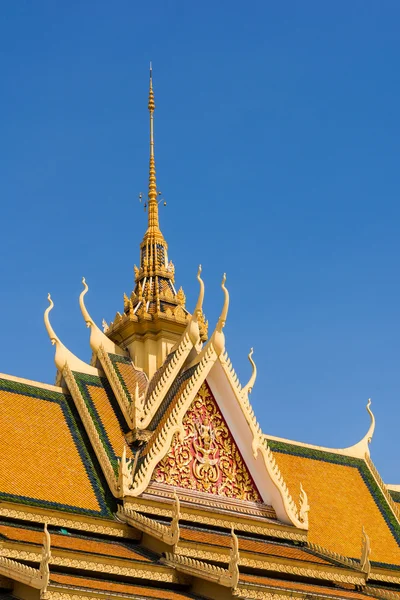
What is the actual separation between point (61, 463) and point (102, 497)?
926mm

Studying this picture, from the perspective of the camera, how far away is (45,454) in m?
20.8

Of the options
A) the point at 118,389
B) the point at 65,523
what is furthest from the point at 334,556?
the point at 65,523

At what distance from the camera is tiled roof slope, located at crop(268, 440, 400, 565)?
23594 mm

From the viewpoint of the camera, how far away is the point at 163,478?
829 inches

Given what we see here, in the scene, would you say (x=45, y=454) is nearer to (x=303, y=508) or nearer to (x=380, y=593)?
(x=303, y=508)

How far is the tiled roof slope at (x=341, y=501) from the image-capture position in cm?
2359

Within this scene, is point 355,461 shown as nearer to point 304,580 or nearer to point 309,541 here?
point 309,541

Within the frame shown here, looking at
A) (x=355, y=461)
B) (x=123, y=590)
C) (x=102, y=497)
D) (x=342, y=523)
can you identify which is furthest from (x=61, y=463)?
(x=355, y=461)

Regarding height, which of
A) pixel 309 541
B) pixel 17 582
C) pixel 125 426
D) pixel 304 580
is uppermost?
pixel 125 426

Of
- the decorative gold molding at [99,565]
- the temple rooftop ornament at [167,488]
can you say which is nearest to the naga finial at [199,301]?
the temple rooftop ornament at [167,488]

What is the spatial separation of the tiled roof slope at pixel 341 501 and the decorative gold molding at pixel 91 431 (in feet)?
14.1

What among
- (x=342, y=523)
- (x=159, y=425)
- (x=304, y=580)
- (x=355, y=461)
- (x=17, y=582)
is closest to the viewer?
(x=17, y=582)

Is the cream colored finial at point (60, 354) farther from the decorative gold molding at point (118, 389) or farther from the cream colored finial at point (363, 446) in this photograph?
the cream colored finial at point (363, 446)

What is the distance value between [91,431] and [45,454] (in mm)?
1084
